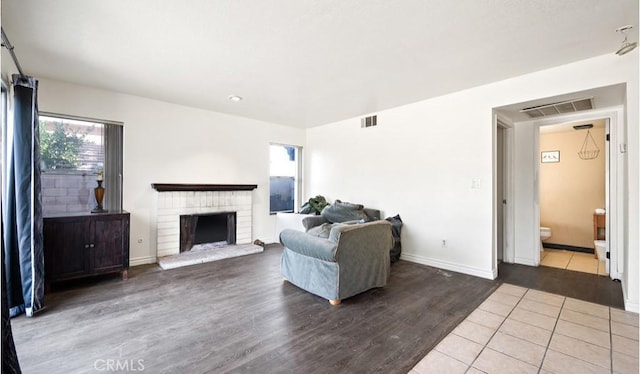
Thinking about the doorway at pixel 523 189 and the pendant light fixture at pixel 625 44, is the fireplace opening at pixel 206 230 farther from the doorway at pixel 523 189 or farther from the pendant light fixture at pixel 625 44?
the pendant light fixture at pixel 625 44

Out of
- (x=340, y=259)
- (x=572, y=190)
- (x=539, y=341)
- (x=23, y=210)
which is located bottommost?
(x=539, y=341)

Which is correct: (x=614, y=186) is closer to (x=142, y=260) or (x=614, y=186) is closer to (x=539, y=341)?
(x=539, y=341)

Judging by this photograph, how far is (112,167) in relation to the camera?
386 cm

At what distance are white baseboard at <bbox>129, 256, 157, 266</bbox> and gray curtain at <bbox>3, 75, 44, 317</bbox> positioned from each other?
4.58 ft

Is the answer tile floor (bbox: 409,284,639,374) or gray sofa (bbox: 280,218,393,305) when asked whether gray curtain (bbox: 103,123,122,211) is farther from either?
tile floor (bbox: 409,284,639,374)

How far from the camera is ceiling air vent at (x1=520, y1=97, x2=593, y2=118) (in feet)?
10.6

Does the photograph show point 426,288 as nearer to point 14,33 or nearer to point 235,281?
point 235,281

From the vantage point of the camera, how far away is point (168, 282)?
3326mm

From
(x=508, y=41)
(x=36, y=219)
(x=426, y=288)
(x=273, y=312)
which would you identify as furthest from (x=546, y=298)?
(x=36, y=219)

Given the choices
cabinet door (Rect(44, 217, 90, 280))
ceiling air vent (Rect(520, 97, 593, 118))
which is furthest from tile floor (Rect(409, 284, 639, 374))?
cabinet door (Rect(44, 217, 90, 280))

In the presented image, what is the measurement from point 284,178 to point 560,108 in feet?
15.4

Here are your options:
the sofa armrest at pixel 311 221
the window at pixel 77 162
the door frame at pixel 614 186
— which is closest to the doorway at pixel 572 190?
the door frame at pixel 614 186

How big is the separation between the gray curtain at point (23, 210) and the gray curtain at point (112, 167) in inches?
49.8

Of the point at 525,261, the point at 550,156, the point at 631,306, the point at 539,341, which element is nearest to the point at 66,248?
the point at 539,341
